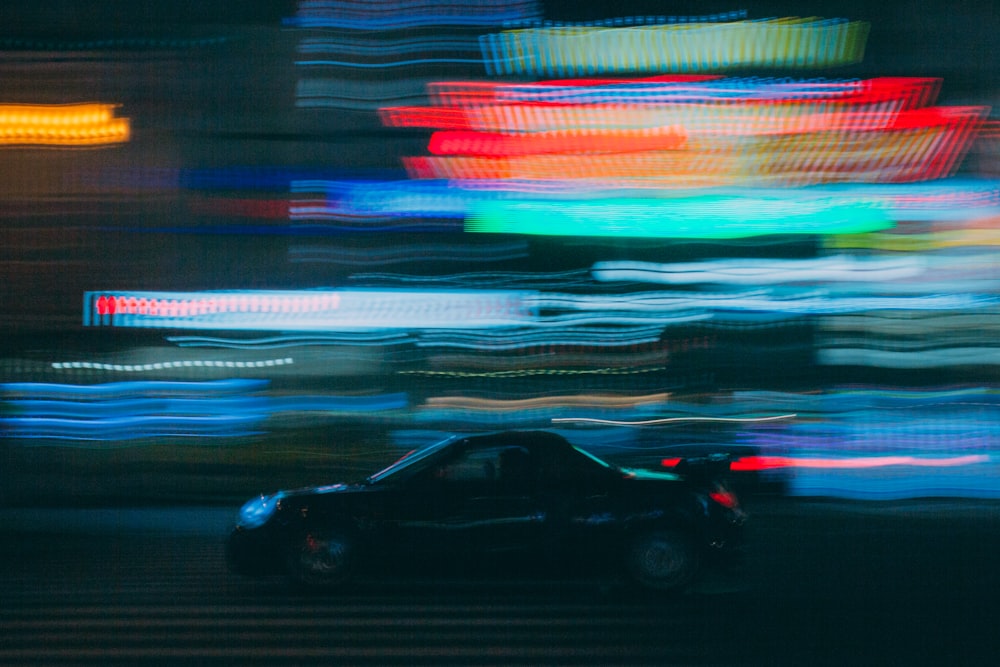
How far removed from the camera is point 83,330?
16188 millimetres

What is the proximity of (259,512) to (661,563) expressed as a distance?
3258mm

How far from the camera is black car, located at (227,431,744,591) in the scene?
838cm

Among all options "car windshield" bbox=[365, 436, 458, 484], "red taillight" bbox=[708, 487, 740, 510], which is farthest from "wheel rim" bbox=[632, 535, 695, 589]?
"car windshield" bbox=[365, 436, 458, 484]

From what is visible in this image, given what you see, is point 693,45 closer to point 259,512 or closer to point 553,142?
point 553,142

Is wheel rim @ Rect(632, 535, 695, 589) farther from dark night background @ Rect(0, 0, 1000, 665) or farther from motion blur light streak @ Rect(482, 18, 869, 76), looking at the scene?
motion blur light streak @ Rect(482, 18, 869, 76)

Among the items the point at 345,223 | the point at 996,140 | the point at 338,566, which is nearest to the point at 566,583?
the point at 338,566

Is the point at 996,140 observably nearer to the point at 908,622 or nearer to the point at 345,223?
the point at 345,223

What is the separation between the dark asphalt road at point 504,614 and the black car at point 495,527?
0.29 meters

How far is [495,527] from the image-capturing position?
840 centimetres

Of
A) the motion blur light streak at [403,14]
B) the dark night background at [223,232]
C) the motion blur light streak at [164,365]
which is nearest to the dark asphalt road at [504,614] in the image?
the dark night background at [223,232]

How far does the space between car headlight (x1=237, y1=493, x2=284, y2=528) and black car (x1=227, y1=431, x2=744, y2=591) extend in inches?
0.8

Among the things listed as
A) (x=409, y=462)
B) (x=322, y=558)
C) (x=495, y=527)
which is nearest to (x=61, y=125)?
(x=409, y=462)

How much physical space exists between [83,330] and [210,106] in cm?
394

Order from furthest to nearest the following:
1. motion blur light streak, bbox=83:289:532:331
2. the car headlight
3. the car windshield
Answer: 1. motion blur light streak, bbox=83:289:532:331
2. the car windshield
3. the car headlight
